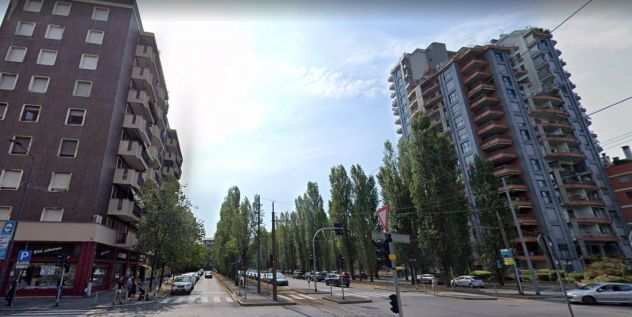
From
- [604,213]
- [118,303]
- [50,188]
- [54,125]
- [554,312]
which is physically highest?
[54,125]

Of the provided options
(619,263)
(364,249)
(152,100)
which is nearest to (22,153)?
(152,100)

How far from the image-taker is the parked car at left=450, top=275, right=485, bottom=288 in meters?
33.2

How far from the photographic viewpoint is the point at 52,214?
23984mm

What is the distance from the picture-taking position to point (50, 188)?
24.6 metres

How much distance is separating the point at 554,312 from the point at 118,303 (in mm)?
25894

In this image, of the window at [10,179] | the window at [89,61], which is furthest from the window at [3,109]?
the window at [89,61]

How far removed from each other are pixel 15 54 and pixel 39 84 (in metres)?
4.25

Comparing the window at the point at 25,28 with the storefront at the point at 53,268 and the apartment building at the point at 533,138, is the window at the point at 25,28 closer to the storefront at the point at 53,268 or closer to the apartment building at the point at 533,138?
the storefront at the point at 53,268

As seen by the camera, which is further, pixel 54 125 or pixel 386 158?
pixel 386 158

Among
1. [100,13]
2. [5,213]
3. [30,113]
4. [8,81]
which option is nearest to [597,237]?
[5,213]

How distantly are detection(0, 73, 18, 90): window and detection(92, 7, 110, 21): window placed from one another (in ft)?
31.6

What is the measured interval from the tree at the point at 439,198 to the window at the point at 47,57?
130ft

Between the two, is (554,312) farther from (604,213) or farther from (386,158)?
(604,213)

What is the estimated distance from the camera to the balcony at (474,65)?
177ft
